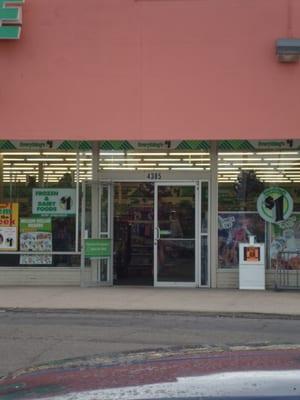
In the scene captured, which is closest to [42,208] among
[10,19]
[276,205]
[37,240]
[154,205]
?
[37,240]

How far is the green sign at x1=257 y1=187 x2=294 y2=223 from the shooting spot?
16.0 metres

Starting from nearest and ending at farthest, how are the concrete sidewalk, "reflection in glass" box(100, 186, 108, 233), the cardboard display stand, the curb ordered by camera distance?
the curb → the concrete sidewalk → the cardboard display stand → "reflection in glass" box(100, 186, 108, 233)

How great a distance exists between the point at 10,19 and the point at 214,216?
255 inches

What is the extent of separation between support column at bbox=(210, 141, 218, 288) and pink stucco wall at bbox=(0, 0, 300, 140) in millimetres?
958

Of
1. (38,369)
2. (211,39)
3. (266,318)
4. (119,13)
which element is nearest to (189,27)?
(211,39)

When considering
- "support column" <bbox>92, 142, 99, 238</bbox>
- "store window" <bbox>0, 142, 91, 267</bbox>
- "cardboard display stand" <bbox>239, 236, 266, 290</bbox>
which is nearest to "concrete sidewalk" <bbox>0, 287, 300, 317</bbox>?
"cardboard display stand" <bbox>239, 236, 266, 290</bbox>

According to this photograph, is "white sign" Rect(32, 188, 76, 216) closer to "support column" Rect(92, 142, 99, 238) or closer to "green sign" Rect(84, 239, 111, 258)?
"support column" Rect(92, 142, 99, 238)

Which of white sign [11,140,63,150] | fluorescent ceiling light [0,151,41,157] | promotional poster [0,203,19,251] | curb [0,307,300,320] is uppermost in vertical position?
white sign [11,140,63,150]

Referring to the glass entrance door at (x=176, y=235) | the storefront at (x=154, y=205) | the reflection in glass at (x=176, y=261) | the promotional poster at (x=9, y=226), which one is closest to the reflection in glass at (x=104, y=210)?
the storefront at (x=154, y=205)

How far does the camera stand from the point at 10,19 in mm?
15375

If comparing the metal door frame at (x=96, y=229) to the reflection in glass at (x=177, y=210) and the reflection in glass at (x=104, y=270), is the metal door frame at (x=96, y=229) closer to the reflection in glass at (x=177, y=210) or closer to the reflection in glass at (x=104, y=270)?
the reflection in glass at (x=104, y=270)

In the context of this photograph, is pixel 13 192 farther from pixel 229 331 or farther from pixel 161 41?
pixel 229 331

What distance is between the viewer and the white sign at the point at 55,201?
1623 centimetres

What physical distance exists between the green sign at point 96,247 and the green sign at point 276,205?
3.73m
